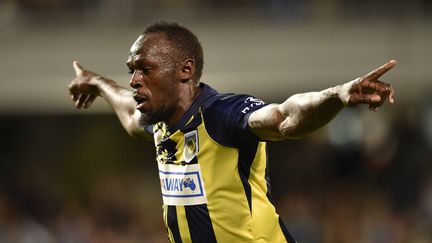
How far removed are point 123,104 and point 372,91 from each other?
8.49 ft

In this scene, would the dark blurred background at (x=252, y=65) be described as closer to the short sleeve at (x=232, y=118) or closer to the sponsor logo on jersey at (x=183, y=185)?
the sponsor logo on jersey at (x=183, y=185)

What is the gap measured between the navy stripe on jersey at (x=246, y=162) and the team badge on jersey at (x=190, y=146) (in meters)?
0.22

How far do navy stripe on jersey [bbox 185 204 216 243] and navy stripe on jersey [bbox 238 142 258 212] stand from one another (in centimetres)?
21

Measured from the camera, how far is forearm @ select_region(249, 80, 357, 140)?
4227mm

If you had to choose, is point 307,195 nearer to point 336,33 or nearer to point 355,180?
point 355,180

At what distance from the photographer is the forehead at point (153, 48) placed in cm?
508

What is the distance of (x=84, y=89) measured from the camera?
669cm

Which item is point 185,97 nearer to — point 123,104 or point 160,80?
point 160,80

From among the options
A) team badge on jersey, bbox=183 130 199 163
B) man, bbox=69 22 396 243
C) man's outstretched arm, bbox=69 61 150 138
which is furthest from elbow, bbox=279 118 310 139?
man's outstretched arm, bbox=69 61 150 138

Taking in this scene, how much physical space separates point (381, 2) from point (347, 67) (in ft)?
3.09

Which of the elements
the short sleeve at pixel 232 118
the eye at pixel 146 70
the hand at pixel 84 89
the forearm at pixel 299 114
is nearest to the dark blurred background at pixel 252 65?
the hand at pixel 84 89

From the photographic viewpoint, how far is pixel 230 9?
13.7 meters

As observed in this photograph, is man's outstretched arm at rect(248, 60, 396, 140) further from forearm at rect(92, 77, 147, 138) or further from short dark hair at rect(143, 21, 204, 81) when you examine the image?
forearm at rect(92, 77, 147, 138)

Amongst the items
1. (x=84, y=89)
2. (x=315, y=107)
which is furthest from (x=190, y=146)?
(x=84, y=89)
